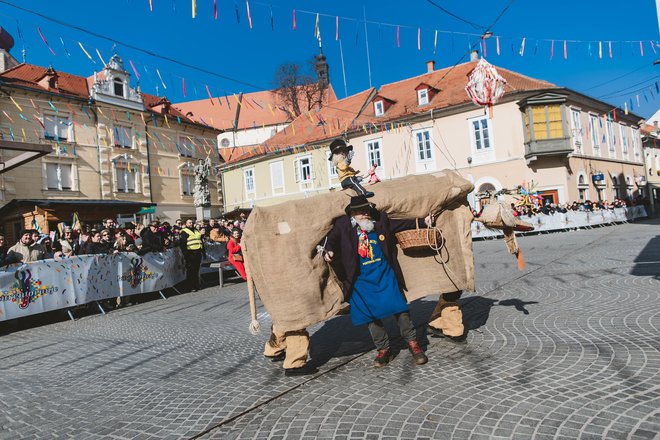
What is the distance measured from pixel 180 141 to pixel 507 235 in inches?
1427

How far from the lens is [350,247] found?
4.31 meters

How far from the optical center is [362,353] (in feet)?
15.8

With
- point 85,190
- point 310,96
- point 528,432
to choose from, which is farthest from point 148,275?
point 310,96

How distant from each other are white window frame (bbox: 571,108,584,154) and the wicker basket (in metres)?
25.8

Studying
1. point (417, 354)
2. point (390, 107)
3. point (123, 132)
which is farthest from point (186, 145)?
point (417, 354)

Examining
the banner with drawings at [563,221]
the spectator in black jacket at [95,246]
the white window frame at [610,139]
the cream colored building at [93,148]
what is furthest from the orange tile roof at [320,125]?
the spectator in black jacket at [95,246]

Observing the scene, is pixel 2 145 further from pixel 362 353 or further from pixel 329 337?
pixel 362 353

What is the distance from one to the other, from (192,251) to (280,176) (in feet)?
75.8

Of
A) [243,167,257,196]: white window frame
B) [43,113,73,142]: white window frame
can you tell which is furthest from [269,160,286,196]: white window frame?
[43,113,73,142]: white window frame

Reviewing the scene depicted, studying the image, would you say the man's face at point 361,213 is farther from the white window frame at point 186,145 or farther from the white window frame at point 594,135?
the white window frame at point 186,145

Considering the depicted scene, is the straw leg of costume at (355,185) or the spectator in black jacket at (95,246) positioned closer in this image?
the straw leg of costume at (355,185)

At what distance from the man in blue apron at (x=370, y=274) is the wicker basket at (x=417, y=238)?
25cm

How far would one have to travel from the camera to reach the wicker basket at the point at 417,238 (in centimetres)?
460

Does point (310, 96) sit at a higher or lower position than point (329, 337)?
higher
